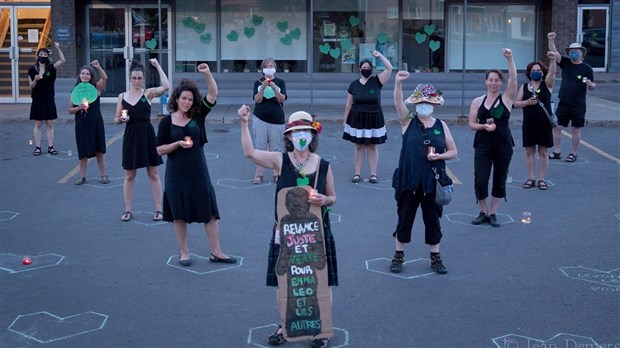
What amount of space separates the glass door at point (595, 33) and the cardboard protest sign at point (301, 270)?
2547 centimetres

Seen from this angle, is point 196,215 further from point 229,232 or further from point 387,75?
point 387,75

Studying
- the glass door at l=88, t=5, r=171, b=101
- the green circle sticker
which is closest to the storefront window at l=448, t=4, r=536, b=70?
the glass door at l=88, t=5, r=171, b=101

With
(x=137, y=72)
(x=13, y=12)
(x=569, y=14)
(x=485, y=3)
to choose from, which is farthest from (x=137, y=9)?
(x=137, y=72)

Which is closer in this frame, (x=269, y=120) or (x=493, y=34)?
(x=269, y=120)

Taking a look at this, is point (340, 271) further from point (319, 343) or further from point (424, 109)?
point (319, 343)

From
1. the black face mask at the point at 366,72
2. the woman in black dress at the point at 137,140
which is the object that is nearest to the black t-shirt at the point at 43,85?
the woman in black dress at the point at 137,140

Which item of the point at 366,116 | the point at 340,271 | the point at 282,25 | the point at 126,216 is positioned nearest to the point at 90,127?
the point at 126,216

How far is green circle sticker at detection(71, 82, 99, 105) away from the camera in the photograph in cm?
1177

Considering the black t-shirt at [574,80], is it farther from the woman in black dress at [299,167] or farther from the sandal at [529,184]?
the woman in black dress at [299,167]

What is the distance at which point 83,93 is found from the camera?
1177cm

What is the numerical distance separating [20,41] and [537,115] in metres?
14.2

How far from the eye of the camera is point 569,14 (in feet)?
69.3

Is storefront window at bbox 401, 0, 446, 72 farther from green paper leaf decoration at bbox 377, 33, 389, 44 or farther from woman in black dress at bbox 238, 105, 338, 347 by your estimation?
woman in black dress at bbox 238, 105, 338, 347

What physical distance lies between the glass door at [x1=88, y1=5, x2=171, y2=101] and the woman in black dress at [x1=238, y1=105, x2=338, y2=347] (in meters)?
15.6
